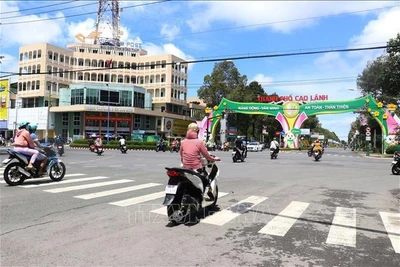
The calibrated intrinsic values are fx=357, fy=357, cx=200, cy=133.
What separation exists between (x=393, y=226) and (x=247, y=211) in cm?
263

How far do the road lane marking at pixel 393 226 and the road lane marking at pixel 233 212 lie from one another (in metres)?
2.57

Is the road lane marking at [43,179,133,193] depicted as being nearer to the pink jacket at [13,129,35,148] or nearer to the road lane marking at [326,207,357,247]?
the pink jacket at [13,129,35,148]

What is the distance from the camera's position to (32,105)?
73.2 meters

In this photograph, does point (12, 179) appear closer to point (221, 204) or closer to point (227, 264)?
point (221, 204)

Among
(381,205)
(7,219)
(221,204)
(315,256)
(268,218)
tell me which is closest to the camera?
(315,256)

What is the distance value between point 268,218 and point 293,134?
4915 centimetres

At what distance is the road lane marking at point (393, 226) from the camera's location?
529 centimetres

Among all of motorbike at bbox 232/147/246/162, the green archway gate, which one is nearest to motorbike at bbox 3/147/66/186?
motorbike at bbox 232/147/246/162

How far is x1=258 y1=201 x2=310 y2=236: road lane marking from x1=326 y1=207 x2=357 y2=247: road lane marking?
2.22 feet

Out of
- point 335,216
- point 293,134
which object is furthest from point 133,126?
point 335,216

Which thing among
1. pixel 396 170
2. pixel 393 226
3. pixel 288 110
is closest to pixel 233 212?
pixel 393 226

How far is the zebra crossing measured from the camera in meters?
5.68

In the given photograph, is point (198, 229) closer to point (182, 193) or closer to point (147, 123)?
point (182, 193)

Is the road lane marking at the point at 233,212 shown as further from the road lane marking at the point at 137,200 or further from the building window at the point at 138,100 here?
the building window at the point at 138,100
